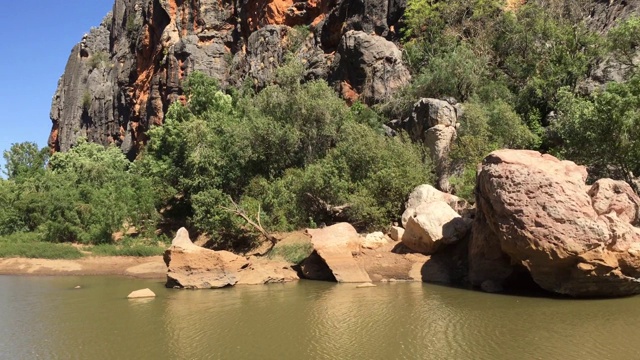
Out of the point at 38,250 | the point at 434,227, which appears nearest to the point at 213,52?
the point at 38,250

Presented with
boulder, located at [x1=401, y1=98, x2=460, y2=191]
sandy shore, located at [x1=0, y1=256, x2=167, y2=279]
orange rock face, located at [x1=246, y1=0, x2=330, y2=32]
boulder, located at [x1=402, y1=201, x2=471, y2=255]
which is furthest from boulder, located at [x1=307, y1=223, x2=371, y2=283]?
orange rock face, located at [x1=246, y1=0, x2=330, y2=32]

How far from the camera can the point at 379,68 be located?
110 feet

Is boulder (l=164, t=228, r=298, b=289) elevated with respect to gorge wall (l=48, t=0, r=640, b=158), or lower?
lower

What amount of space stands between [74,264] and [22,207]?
9.52 m

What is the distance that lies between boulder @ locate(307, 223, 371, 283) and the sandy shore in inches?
349

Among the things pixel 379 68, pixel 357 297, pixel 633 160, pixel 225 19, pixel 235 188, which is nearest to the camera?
pixel 357 297

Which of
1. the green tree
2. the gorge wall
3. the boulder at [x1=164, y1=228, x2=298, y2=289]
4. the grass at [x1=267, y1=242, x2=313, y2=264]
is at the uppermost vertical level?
the gorge wall

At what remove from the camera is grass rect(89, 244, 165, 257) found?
25547mm

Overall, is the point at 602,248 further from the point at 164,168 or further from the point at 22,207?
the point at 22,207

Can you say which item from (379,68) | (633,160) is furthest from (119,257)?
(633,160)

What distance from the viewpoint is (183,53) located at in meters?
49.2

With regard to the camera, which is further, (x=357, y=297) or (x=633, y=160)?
(x=633, y=160)

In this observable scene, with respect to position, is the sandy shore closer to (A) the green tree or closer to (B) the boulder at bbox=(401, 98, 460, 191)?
(B) the boulder at bbox=(401, 98, 460, 191)

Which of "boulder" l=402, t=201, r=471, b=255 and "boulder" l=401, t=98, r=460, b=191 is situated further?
"boulder" l=401, t=98, r=460, b=191
